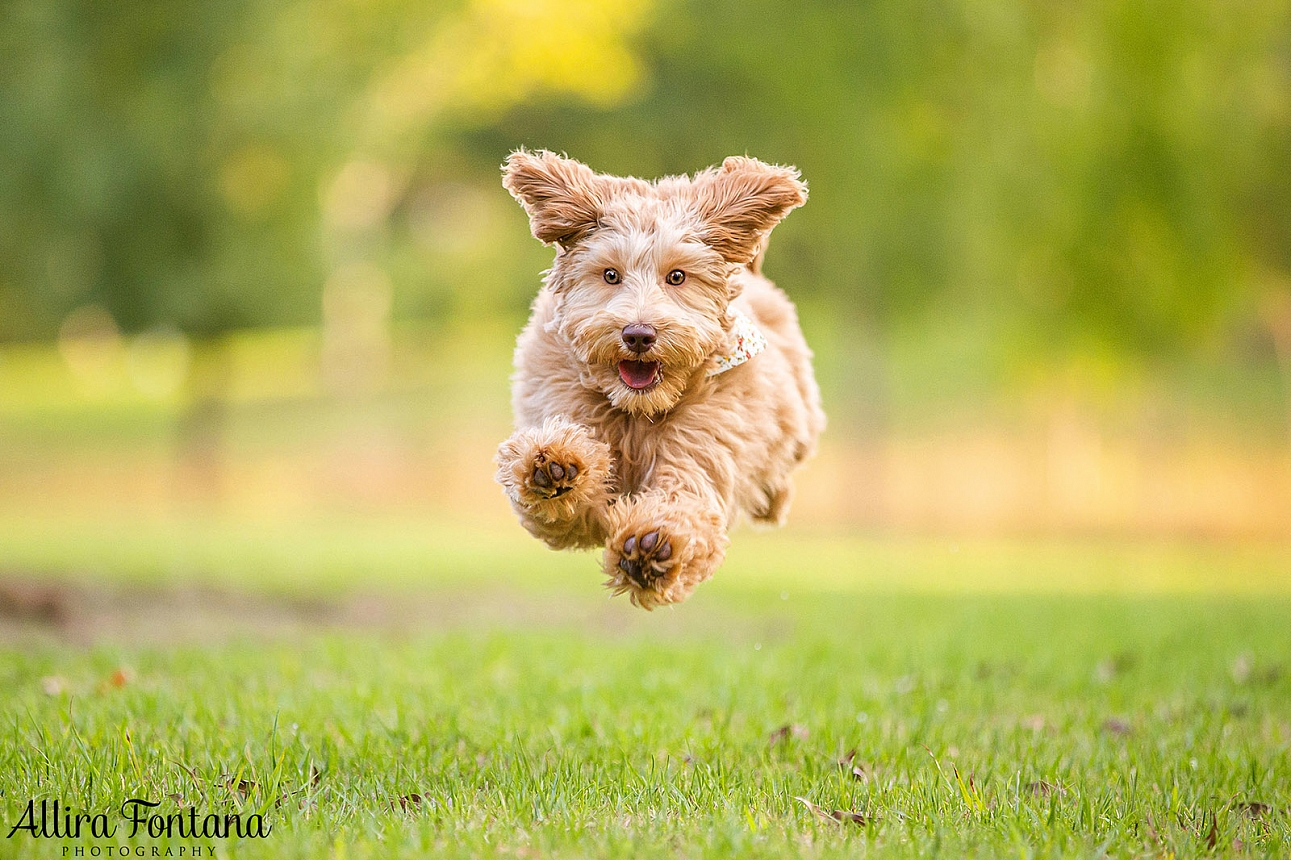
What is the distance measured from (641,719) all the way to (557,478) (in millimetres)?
1936

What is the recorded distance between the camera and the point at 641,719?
17.4 ft

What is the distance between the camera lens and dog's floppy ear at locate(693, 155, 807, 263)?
397cm

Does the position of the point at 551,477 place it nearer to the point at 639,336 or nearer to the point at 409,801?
the point at 639,336

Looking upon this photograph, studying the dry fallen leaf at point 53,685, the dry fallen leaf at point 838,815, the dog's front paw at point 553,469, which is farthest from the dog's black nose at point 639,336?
the dry fallen leaf at point 53,685

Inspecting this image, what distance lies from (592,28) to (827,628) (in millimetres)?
13124

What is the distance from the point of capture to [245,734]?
188 inches

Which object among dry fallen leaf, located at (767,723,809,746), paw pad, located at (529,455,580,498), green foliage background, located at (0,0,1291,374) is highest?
green foliage background, located at (0,0,1291,374)

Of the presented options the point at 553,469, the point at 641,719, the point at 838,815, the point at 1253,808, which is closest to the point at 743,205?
the point at 553,469

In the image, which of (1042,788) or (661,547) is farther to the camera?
(1042,788)

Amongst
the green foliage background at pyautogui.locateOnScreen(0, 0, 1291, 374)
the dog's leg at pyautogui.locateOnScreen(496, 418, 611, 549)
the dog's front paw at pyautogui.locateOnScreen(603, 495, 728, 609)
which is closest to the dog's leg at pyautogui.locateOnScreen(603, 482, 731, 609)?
the dog's front paw at pyautogui.locateOnScreen(603, 495, 728, 609)

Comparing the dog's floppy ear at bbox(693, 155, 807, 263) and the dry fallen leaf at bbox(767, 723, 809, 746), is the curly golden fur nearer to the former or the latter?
the dog's floppy ear at bbox(693, 155, 807, 263)

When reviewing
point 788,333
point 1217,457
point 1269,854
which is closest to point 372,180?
point 1217,457

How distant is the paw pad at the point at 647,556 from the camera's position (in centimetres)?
360

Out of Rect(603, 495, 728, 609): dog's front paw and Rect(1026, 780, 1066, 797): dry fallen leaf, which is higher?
Rect(603, 495, 728, 609): dog's front paw
